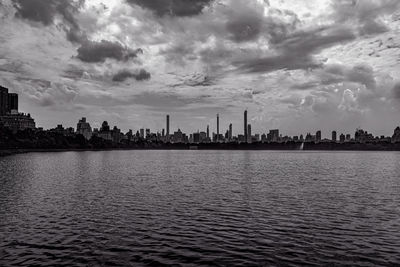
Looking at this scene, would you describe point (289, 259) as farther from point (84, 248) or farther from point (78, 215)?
point (78, 215)

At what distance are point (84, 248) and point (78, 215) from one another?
14.0 metres

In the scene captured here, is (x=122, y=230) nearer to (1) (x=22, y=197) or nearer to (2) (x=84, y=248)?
(2) (x=84, y=248)

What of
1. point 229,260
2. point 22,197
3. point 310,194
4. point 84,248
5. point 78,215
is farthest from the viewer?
point 310,194

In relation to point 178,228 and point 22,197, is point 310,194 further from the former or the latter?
point 22,197

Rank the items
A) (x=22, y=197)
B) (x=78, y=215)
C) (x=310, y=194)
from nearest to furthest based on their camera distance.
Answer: (x=78, y=215), (x=22, y=197), (x=310, y=194)

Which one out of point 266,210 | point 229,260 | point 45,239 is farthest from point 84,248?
point 266,210

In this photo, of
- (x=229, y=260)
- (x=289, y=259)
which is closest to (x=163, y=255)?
(x=229, y=260)

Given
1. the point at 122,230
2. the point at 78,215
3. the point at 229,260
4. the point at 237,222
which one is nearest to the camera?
the point at 229,260

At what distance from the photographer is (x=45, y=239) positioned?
3117 cm

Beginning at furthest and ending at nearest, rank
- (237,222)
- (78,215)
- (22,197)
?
(22,197) < (78,215) < (237,222)

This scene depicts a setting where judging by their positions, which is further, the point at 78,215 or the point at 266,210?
the point at 266,210

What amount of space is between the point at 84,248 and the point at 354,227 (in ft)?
91.4

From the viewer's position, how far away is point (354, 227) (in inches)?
1416

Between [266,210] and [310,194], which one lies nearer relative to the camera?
[266,210]
